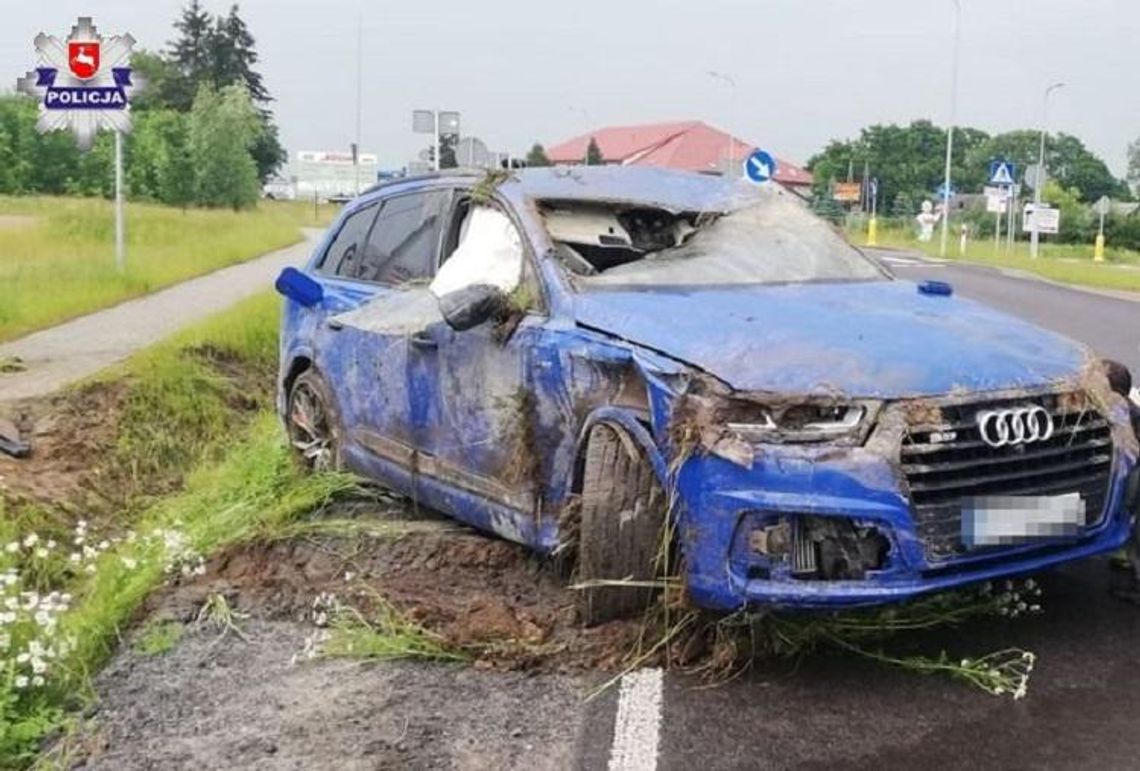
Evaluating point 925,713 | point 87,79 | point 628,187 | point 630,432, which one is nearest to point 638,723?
point 925,713

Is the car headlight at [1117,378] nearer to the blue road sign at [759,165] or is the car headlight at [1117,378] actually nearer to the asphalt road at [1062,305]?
the asphalt road at [1062,305]

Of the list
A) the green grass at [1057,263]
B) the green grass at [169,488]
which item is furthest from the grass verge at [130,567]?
the green grass at [1057,263]

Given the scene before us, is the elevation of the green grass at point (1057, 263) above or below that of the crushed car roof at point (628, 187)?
below

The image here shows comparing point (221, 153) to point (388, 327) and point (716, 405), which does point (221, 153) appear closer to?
point (388, 327)

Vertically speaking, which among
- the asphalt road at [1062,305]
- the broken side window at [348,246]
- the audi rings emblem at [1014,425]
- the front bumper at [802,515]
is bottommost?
the asphalt road at [1062,305]

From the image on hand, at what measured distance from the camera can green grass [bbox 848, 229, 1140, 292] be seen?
29.0 m

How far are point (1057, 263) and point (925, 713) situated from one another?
36.5 meters

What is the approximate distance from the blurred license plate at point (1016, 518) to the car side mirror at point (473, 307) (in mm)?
1939

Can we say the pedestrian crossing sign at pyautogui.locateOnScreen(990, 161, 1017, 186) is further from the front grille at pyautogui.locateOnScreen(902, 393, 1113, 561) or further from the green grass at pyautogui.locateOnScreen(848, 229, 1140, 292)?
the front grille at pyautogui.locateOnScreen(902, 393, 1113, 561)

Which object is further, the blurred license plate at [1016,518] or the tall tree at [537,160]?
the tall tree at [537,160]

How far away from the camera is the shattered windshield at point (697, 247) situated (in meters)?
5.43

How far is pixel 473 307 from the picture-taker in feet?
17.0

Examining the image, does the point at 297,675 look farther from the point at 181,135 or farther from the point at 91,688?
the point at 181,135

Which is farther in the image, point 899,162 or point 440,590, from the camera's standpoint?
point 899,162
